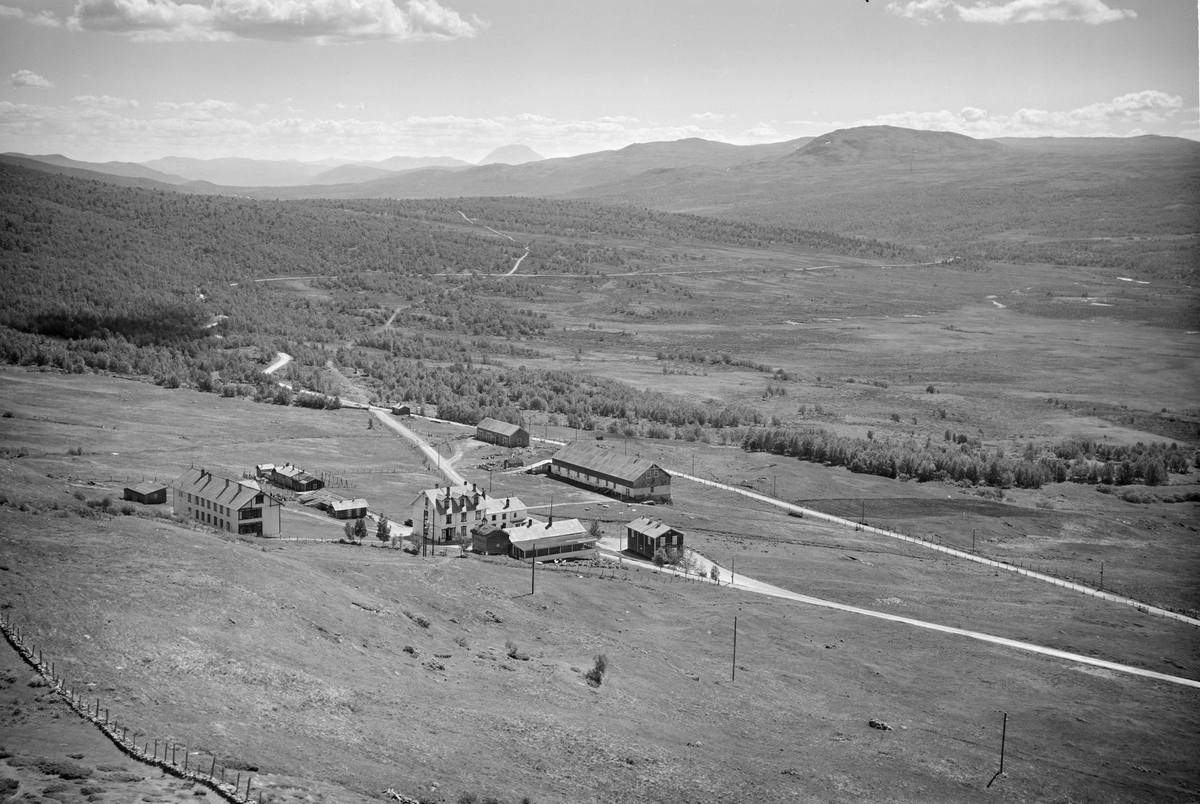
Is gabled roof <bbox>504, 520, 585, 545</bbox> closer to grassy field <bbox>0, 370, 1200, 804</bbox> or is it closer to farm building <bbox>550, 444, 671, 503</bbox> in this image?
grassy field <bbox>0, 370, 1200, 804</bbox>

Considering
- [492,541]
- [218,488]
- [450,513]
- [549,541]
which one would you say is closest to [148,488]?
[218,488]

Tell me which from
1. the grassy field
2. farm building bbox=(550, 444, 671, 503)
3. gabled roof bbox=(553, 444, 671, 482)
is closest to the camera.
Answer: the grassy field

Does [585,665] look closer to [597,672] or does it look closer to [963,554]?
[597,672]

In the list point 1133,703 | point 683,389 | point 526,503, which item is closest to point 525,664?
point 1133,703

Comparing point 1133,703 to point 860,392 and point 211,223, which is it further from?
point 211,223

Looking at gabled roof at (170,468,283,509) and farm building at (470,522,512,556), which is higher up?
gabled roof at (170,468,283,509)

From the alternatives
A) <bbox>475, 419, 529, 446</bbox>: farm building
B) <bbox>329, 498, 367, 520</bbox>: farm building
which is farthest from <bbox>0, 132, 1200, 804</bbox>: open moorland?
<bbox>475, 419, 529, 446</bbox>: farm building

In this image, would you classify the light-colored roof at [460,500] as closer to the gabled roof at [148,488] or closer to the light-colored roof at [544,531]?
the light-colored roof at [544,531]
